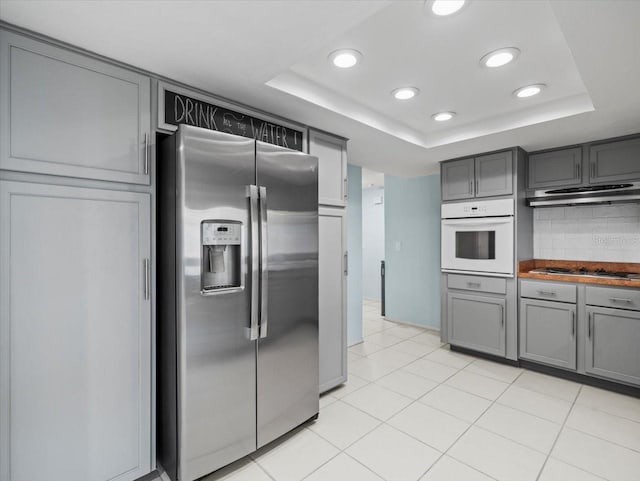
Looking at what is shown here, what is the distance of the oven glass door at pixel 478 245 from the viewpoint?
342 centimetres

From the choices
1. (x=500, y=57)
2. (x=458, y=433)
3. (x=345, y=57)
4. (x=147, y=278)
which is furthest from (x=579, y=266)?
(x=147, y=278)

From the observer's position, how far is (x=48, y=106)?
1.51 m

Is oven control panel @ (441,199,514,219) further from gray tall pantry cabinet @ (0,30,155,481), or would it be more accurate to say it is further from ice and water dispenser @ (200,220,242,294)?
gray tall pantry cabinet @ (0,30,155,481)

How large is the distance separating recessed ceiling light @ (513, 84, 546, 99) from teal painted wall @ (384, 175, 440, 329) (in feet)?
7.31

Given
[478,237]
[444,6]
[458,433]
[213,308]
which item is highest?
[444,6]

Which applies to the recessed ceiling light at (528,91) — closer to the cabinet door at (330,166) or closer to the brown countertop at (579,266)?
the cabinet door at (330,166)

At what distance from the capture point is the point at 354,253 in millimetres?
4457

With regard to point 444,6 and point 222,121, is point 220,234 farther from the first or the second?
point 444,6

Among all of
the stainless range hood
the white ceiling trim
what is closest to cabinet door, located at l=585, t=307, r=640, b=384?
the stainless range hood

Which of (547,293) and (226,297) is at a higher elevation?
(226,297)

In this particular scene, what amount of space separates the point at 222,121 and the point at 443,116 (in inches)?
75.6

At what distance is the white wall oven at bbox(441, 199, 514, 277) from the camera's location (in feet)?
11.2

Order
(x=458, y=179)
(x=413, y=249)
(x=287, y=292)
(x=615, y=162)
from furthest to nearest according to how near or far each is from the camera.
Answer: (x=413, y=249) < (x=458, y=179) < (x=615, y=162) < (x=287, y=292)

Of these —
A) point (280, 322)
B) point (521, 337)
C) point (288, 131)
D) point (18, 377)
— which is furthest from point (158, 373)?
point (521, 337)
